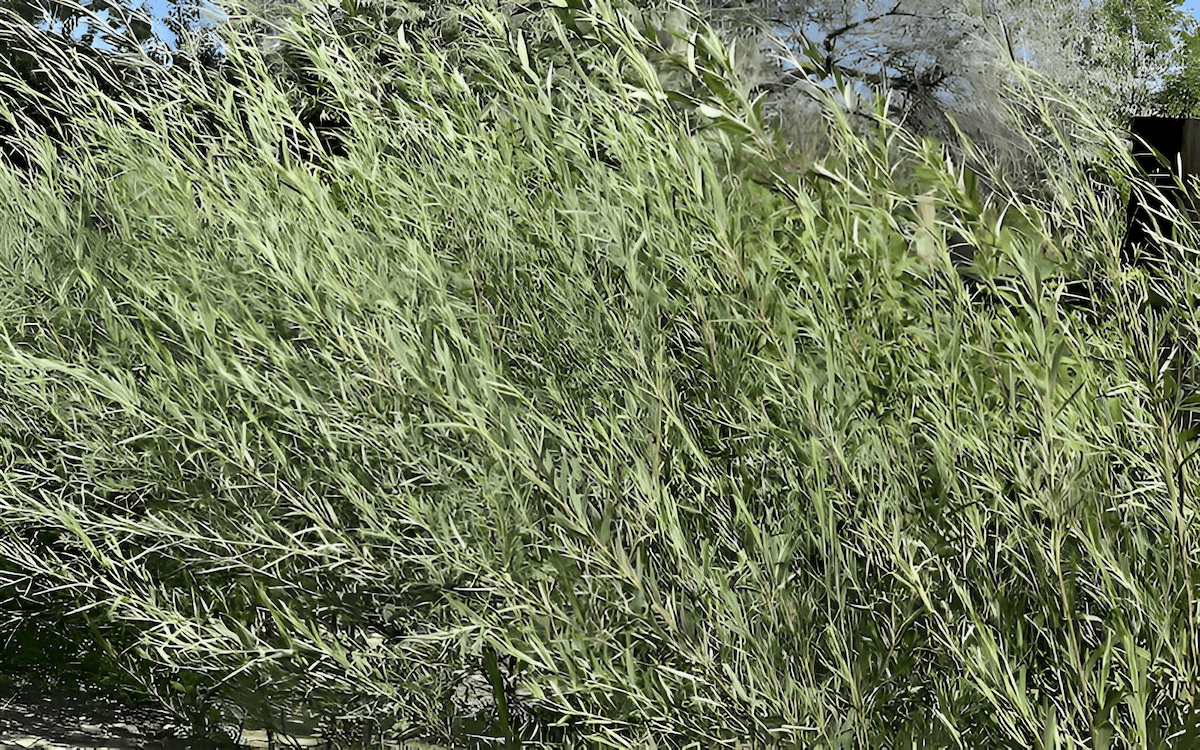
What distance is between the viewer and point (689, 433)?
2.43m

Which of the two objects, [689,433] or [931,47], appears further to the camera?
[931,47]

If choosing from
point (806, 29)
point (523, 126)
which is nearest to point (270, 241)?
point (523, 126)

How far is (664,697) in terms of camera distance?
2.36 meters

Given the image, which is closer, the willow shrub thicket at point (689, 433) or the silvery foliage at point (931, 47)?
the willow shrub thicket at point (689, 433)

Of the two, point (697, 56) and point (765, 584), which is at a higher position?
point (697, 56)

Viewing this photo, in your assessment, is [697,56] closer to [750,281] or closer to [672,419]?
[750,281]

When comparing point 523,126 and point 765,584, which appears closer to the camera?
point 765,584

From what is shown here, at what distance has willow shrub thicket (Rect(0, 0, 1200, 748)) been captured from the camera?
2.11m

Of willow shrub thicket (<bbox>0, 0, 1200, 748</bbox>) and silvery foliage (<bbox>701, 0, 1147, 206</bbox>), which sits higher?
willow shrub thicket (<bbox>0, 0, 1200, 748</bbox>)

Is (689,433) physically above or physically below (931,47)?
above

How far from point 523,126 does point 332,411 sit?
0.83 meters

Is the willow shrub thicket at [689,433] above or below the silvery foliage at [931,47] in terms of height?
above

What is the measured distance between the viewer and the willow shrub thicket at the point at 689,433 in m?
2.11

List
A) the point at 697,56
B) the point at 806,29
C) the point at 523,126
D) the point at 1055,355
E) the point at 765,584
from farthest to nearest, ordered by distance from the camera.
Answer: the point at 806,29, the point at 523,126, the point at 697,56, the point at 765,584, the point at 1055,355
